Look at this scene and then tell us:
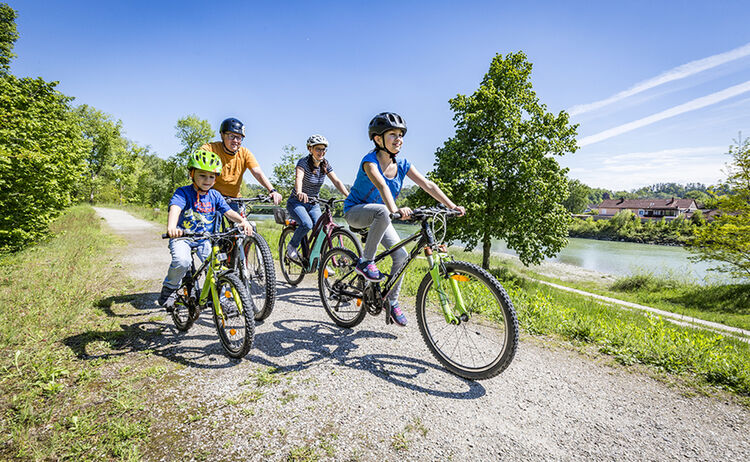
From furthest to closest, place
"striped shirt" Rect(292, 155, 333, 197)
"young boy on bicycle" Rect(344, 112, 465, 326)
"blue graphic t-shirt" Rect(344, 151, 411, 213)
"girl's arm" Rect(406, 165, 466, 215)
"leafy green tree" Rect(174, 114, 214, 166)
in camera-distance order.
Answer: "leafy green tree" Rect(174, 114, 214, 166), "striped shirt" Rect(292, 155, 333, 197), "blue graphic t-shirt" Rect(344, 151, 411, 213), "girl's arm" Rect(406, 165, 466, 215), "young boy on bicycle" Rect(344, 112, 465, 326)

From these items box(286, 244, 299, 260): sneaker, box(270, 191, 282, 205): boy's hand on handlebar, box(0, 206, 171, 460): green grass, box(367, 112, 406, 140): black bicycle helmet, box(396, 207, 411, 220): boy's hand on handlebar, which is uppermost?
box(367, 112, 406, 140): black bicycle helmet

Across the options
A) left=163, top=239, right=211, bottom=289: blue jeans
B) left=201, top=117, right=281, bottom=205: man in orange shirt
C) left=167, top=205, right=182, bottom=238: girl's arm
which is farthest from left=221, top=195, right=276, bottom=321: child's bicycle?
left=167, top=205, right=182, bottom=238: girl's arm

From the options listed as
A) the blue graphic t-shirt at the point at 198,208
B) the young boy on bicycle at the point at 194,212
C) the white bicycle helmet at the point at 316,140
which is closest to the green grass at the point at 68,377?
the young boy on bicycle at the point at 194,212

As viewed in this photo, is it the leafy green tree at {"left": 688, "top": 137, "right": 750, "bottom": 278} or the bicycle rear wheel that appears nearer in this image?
the bicycle rear wheel

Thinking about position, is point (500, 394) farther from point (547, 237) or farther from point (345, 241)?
point (547, 237)

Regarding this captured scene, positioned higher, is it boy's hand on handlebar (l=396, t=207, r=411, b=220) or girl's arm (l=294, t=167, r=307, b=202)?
girl's arm (l=294, t=167, r=307, b=202)

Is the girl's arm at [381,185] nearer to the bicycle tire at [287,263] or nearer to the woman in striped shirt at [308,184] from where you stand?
the woman in striped shirt at [308,184]

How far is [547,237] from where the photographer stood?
15.4 m

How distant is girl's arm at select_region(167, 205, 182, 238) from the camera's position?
9.06ft

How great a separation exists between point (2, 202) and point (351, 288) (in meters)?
9.30

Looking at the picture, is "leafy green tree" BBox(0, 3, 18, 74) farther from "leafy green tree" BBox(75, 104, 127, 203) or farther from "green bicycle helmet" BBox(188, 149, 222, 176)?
"leafy green tree" BBox(75, 104, 127, 203)

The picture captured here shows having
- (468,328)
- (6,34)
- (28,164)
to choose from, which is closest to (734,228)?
(468,328)

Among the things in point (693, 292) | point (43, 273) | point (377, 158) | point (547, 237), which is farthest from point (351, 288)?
point (693, 292)

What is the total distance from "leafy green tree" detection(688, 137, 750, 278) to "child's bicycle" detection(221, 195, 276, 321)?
22.9m
